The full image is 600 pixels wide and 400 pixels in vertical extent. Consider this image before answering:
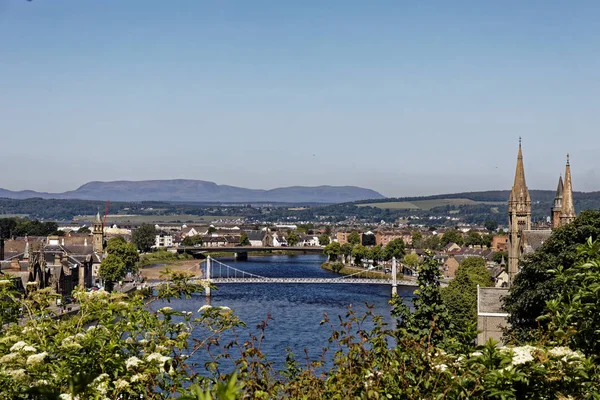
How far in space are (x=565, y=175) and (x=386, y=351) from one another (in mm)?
42747

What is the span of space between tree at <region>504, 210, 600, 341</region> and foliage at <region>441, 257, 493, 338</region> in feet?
4.29

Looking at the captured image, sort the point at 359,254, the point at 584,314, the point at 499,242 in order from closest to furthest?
the point at 584,314 < the point at 359,254 < the point at 499,242

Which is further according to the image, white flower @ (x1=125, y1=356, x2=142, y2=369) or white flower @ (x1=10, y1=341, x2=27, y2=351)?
white flower @ (x1=10, y1=341, x2=27, y2=351)

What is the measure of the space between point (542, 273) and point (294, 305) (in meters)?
29.7

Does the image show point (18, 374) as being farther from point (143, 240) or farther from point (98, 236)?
point (143, 240)

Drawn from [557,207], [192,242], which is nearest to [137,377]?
[557,207]

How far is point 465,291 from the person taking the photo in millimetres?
42094

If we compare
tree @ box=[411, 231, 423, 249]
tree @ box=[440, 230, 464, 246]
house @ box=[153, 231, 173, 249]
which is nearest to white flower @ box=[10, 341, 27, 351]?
tree @ box=[411, 231, 423, 249]

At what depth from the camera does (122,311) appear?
8.38 m

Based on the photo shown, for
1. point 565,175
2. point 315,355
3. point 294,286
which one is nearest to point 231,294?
point 294,286

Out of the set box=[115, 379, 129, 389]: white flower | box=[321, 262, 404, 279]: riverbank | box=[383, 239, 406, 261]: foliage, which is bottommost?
box=[321, 262, 404, 279]: riverbank

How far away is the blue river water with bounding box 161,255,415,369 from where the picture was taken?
33094mm

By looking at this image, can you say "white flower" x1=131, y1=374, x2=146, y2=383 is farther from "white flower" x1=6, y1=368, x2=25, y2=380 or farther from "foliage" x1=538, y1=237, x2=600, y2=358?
"foliage" x1=538, y1=237, x2=600, y2=358

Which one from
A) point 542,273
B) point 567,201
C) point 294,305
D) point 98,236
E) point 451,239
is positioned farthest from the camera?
point 451,239
